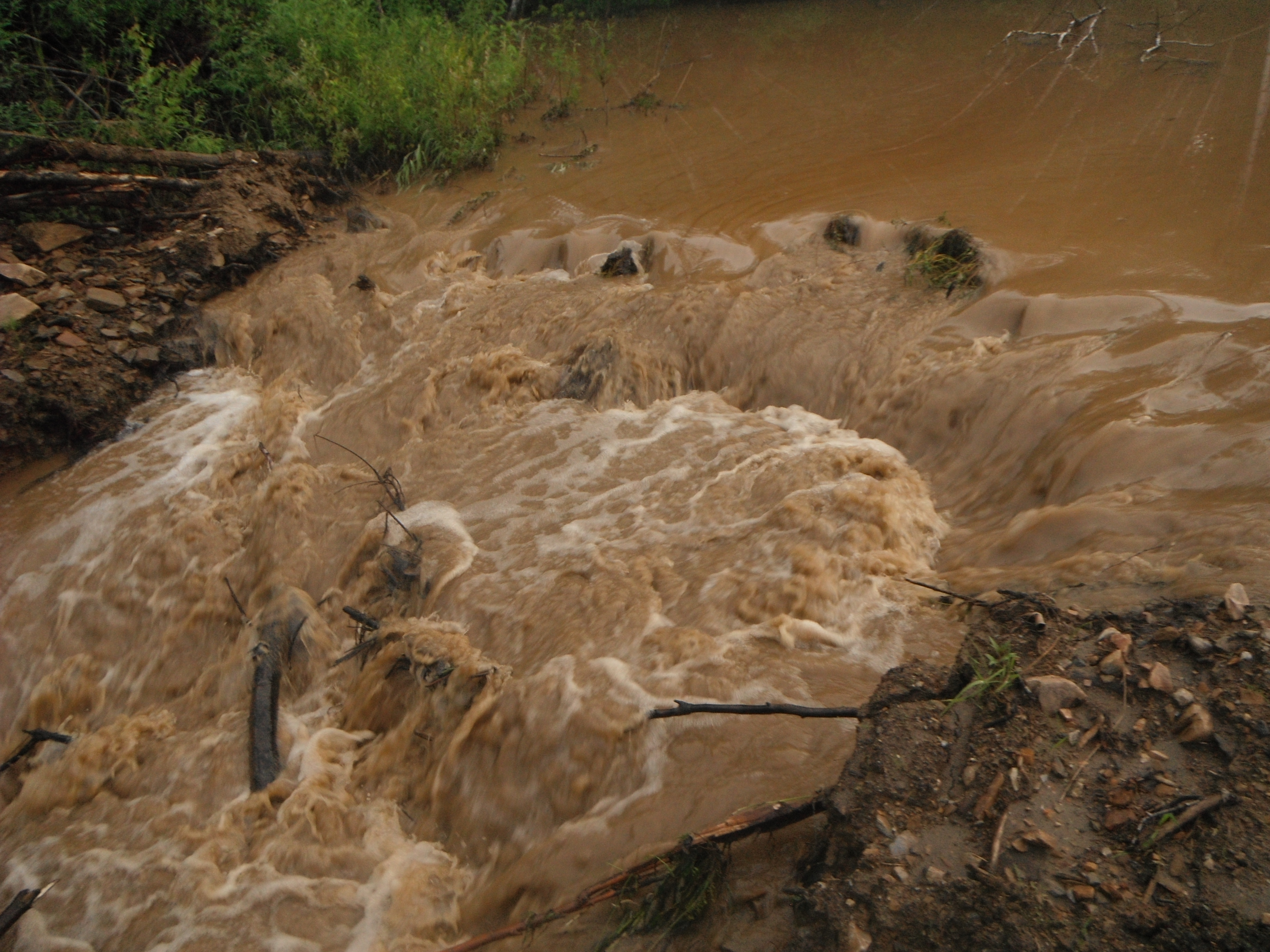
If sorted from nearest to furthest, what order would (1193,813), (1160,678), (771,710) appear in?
(1193,813)
(1160,678)
(771,710)

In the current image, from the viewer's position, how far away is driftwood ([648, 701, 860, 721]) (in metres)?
2.12

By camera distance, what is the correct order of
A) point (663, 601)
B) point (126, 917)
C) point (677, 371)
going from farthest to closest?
point (677, 371) < point (663, 601) < point (126, 917)

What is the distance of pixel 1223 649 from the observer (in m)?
1.80

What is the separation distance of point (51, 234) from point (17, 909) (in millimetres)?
5127

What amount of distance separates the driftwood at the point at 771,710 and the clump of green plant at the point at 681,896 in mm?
360

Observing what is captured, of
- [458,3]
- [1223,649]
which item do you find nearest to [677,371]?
[1223,649]

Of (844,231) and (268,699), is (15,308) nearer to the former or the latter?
(268,699)

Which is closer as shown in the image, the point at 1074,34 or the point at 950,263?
the point at 950,263

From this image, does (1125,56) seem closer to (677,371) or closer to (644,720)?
(677,371)

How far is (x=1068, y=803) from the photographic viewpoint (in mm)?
1606

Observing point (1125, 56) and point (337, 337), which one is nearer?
point (337, 337)

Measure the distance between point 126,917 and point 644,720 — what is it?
1788 millimetres

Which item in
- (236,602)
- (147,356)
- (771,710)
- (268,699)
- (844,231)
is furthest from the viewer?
(147,356)

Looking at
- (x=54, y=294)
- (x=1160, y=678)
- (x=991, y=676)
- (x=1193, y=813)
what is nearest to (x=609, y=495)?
(x=991, y=676)
